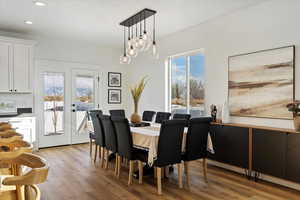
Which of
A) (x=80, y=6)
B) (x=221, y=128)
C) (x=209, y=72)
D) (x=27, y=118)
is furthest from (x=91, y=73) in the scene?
(x=221, y=128)

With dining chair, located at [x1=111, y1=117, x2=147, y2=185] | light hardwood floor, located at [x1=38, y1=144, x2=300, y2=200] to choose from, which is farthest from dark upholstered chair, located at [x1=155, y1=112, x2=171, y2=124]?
dining chair, located at [x1=111, y1=117, x2=147, y2=185]

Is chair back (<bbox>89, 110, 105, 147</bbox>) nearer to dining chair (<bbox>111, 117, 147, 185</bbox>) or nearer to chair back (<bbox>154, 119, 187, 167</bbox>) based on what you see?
dining chair (<bbox>111, 117, 147, 185</bbox>)

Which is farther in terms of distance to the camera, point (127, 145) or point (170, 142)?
point (127, 145)

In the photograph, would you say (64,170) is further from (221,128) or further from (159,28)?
(159,28)

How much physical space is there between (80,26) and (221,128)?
11.7 feet

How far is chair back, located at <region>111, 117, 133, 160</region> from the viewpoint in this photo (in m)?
3.15

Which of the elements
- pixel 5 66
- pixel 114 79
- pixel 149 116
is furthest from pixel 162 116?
pixel 5 66

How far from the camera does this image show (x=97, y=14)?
160 inches

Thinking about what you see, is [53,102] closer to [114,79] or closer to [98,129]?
[114,79]

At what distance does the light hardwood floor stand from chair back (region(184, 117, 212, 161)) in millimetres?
459

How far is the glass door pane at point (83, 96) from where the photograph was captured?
612 cm

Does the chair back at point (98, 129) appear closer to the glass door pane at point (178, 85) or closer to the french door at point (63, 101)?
the french door at point (63, 101)

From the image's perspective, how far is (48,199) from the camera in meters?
2.76

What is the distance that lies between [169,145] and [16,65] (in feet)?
13.3
